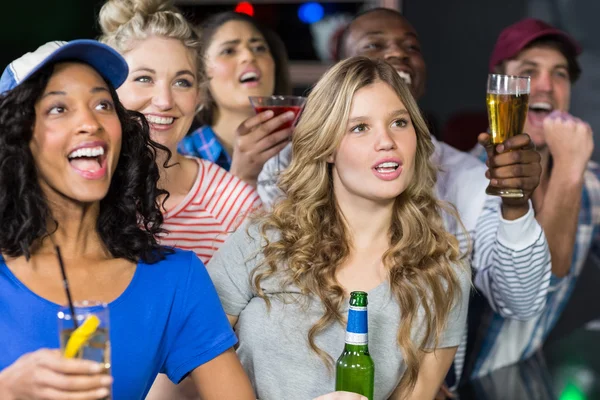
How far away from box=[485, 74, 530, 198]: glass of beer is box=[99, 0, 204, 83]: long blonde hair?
92cm

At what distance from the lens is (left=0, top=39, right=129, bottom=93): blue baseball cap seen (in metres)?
1.84

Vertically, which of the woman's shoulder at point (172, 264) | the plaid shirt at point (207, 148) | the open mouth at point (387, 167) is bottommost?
the woman's shoulder at point (172, 264)

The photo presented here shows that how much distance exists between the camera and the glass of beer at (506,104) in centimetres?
245

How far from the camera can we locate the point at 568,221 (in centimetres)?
312

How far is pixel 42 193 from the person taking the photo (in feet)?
6.36

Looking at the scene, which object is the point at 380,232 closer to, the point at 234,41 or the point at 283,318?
the point at 283,318

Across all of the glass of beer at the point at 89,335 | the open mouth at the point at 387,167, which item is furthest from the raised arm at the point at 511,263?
the glass of beer at the point at 89,335

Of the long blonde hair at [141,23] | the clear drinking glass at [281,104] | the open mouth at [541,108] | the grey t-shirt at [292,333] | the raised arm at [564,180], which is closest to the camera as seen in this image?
the grey t-shirt at [292,333]

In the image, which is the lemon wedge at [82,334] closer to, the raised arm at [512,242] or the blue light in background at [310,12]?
the raised arm at [512,242]

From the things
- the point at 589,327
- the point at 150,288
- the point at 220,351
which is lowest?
the point at 589,327

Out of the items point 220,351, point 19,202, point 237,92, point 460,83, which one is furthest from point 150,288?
point 460,83

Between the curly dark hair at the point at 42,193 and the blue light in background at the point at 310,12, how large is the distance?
13.9 feet

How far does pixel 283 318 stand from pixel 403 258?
1.13 ft

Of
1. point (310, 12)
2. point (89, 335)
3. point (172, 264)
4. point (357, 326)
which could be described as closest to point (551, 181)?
point (357, 326)
